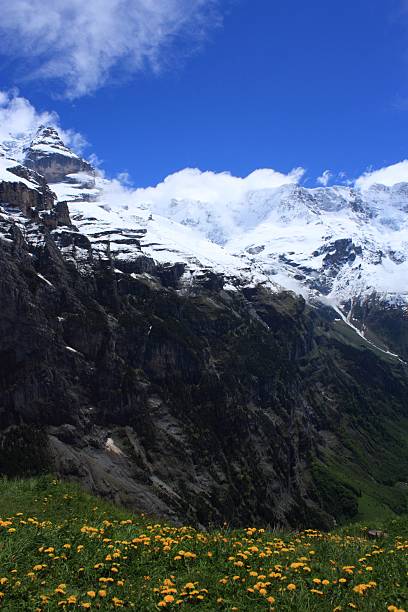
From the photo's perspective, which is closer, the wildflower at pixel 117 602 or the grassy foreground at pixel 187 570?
the wildflower at pixel 117 602

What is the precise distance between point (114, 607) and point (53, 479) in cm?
1856

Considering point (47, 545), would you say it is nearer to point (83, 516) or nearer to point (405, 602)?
point (83, 516)

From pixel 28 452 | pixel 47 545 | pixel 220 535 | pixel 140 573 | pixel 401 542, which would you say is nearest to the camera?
pixel 140 573

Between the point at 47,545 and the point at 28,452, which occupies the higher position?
the point at 47,545

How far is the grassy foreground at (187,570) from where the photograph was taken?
1475 cm

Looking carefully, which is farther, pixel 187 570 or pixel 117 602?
pixel 187 570

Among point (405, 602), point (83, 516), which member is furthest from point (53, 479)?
point (405, 602)

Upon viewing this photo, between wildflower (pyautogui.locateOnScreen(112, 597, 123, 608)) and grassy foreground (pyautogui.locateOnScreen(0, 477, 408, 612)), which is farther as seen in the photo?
grassy foreground (pyautogui.locateOnScreen(0, 477, 408, 612))

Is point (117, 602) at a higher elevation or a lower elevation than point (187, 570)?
higher

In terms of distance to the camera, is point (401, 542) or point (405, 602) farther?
point (401, 542)

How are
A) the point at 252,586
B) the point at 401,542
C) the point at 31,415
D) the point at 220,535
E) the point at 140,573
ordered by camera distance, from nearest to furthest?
the point at 252,586
the point at 140,573
the point at 220,535
the point at 401,542
the point at 31,415

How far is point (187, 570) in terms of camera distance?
1709cm

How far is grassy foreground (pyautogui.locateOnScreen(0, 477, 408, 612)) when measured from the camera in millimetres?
14750

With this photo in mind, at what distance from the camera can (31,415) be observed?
7825 inches
